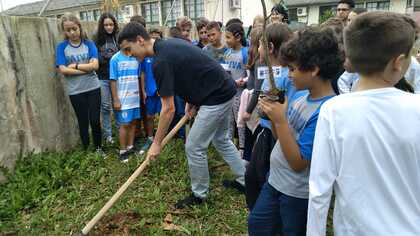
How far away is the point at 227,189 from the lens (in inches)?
138

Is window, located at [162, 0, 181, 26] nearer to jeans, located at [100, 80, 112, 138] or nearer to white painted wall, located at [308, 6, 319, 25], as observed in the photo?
white painted wall, located at [308, 6, 319, 25]

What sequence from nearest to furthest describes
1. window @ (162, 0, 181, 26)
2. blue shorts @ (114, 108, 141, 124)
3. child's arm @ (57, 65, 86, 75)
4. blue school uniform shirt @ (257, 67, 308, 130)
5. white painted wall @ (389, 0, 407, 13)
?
blue school uniform shirt @ (257, 67, 308, 130) < child's arm @ (57, 65, 86, 75) < blue shorts @ (114, 108, 141, 124) < white painted wall @ (389, 0, 407, 13) < window @ (162, 0, 181, 26)

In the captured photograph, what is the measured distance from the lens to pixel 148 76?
459cm

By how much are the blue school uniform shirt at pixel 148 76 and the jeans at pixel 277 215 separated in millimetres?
3053

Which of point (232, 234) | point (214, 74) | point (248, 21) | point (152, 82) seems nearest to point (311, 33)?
point (214, 74)

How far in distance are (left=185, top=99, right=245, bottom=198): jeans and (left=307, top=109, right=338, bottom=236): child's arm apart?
1751mm

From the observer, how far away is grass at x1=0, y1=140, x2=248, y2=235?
290 centimetres

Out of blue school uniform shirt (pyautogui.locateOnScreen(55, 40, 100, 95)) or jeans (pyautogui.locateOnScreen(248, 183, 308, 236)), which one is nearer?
jeans (pyautogui.locateOnScreen(248, 183, 308, 236))

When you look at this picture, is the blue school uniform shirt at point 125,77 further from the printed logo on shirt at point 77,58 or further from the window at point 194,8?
the window at point 194,8

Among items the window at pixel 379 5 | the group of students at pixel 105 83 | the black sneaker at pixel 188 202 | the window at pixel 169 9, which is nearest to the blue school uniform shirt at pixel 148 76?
the group of students at pixel 105 83

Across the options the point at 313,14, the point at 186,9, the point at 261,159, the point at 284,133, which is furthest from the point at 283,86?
the point at 313,14

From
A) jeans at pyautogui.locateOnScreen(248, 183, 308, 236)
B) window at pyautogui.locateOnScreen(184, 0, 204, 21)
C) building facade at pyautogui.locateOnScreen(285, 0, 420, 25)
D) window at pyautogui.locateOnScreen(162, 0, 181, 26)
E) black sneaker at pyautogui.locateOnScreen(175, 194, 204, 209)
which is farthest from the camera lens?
window at pyautogui.locateOnScreen(162, 0, 181, 26)

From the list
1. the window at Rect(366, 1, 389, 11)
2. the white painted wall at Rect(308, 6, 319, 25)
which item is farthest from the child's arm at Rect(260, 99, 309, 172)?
the white painted wall at Rect(308, 6, 319, 25)

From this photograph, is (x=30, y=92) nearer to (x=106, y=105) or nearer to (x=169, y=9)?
(x=106, y=105)
